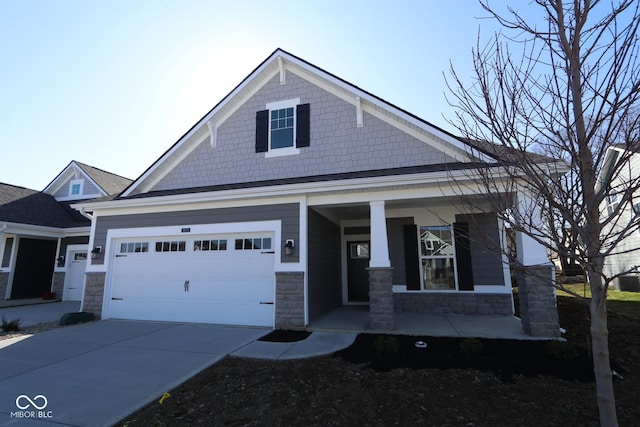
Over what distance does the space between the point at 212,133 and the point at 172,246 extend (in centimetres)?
376

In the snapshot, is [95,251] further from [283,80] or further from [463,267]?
[463,267]

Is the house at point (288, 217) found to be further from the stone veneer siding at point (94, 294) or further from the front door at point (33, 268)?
the front door at point (33, 268)

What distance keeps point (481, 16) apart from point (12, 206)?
1884 cm

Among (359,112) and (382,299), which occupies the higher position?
(359,112)

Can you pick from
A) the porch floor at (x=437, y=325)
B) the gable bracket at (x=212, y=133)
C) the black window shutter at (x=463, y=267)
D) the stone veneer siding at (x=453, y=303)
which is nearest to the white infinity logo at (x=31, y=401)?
the porch floor at (x=437, y=325)

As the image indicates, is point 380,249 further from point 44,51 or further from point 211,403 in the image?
point 44,51

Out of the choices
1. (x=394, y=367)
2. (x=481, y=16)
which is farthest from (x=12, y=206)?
(x=481, y=16)

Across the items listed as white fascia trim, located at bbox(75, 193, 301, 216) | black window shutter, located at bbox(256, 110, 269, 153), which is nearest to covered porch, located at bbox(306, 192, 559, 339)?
white fascia trim, located at bbox(75, 193, 301, 216)

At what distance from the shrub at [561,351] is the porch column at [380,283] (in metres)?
2.87

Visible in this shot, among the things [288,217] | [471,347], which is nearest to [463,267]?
[471,347]

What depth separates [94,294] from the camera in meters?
9.43

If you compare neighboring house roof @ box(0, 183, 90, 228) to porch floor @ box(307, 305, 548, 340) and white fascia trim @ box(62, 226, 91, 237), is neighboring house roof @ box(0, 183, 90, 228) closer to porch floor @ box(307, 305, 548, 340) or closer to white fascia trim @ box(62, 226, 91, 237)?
white fascia trim @ box(62, 226, 91, 237)

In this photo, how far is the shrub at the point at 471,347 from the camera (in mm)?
5496

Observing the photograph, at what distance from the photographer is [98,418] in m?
3.62
